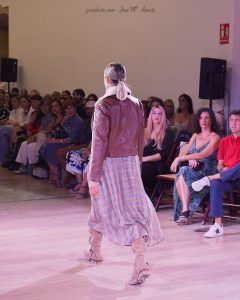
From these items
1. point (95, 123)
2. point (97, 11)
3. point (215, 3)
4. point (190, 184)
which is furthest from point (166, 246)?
point (97, 11)

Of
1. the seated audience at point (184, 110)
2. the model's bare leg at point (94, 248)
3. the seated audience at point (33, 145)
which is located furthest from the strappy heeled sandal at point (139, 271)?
the seated audience at point (33, 145)

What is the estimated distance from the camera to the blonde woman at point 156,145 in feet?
21.1

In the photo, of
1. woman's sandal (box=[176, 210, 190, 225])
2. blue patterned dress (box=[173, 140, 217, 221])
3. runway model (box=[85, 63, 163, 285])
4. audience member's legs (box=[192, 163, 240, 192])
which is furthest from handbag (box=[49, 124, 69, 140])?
runway model (box=[85, 63, 163, 285])

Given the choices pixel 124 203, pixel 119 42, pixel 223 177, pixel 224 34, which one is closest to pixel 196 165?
pixel 223 177

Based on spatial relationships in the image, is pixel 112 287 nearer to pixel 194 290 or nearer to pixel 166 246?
pixel 194 290

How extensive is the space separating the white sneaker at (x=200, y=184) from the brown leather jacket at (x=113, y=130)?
1.86 m

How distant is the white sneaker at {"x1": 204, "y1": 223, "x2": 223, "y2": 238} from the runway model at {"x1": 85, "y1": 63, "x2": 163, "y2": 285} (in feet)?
4.36

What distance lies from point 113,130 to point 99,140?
11 cm

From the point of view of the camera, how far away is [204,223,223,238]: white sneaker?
5245 mm

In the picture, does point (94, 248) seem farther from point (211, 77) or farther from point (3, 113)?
point (3, 113)

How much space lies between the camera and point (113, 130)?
3.83m

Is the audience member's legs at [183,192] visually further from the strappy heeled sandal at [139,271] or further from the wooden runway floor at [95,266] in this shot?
the strappy heeled sandal at [139,271]

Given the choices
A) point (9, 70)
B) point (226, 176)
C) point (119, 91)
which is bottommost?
point (226, 176)

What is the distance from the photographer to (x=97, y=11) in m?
9.95
